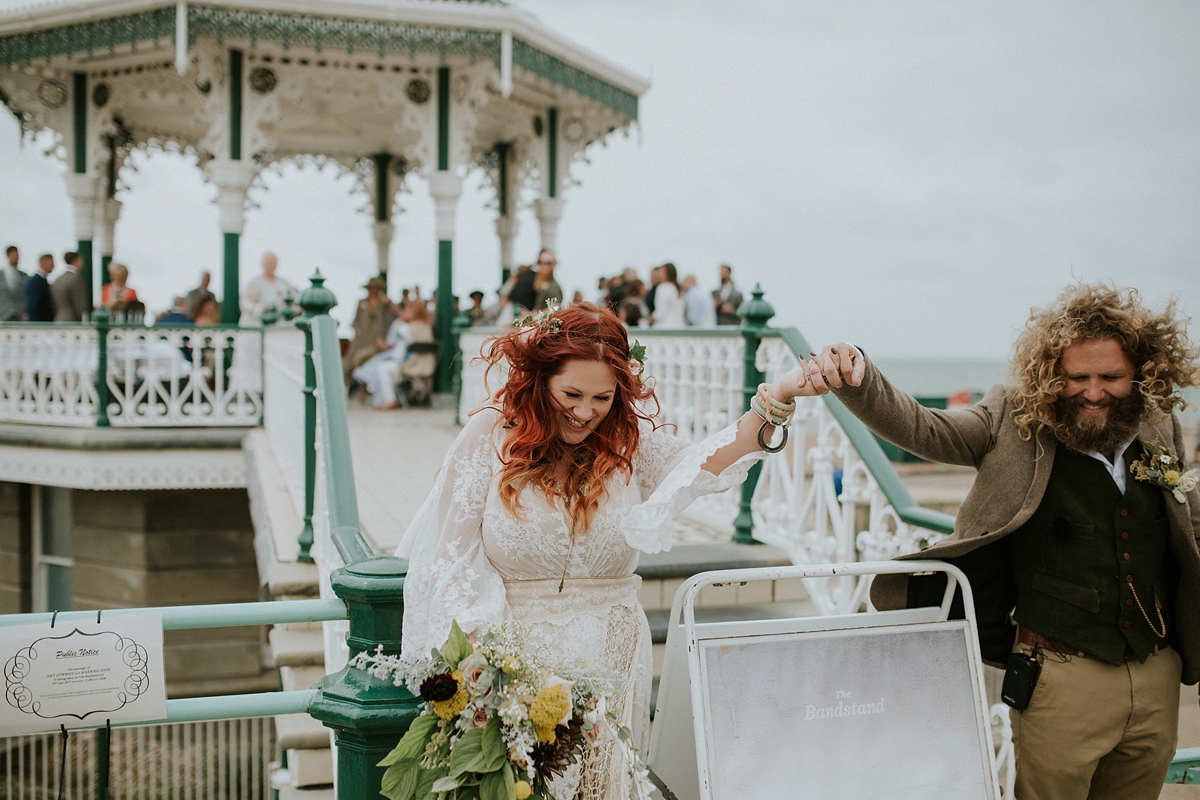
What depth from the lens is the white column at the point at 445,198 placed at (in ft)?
36.6

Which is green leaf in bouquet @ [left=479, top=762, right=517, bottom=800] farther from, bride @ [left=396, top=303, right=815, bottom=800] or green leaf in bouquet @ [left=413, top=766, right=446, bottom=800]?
bride @ [left=396, top=303, right=815, bottom=800]

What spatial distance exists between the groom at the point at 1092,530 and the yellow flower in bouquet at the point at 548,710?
101 centimetres

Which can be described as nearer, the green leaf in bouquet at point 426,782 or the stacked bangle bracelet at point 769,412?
the green leaf in bouquet at point 426,782

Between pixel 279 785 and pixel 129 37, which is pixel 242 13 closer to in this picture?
pixel 129 37

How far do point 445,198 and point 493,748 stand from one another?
1022cm

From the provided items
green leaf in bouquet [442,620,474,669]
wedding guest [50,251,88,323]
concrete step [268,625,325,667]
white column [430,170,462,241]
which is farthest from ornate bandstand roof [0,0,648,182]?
green leaf in bouquet [442,620,474,669]

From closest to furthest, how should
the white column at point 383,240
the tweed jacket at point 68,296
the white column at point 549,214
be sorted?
the tweed jacket at point 68,296
the white column at point 549,214
the white column at point 383,240

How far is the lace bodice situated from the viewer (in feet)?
6.50

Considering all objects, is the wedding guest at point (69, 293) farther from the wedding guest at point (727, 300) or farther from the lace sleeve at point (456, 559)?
the lace sleeve at point (456, 559)

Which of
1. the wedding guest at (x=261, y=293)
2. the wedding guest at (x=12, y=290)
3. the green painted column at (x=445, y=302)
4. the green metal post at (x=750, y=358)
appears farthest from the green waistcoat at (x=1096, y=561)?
the wedding guest at (x=12, y=290)

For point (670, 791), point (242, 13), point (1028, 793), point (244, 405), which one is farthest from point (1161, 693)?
point (242, 13)

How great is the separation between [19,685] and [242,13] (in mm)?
9473

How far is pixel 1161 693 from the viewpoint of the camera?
2340 millimetres

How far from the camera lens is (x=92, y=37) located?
407 inches
